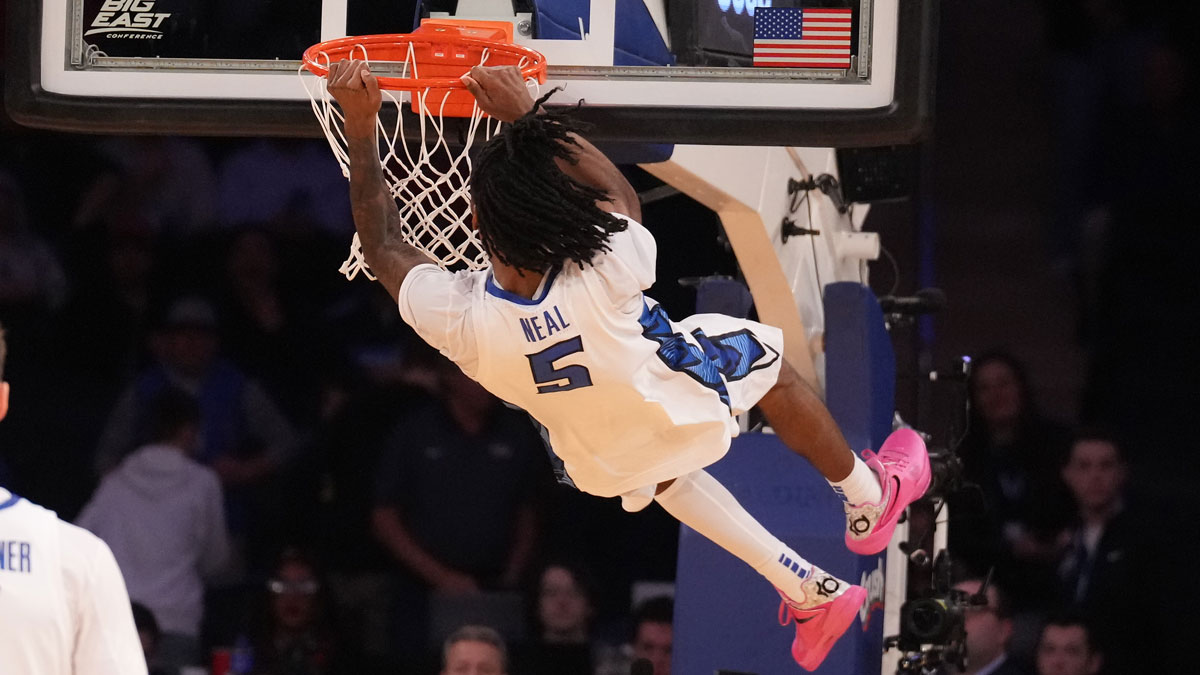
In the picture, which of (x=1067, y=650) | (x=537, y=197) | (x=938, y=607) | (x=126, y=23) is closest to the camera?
(x=537, y=197)

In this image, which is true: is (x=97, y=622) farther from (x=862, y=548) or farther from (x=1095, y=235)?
(x=1095, y=235)

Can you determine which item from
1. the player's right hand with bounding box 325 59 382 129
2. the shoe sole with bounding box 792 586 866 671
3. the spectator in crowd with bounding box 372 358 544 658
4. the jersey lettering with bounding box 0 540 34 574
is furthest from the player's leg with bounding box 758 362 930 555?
the spectator in crowd with bounding box 372 358 544 658

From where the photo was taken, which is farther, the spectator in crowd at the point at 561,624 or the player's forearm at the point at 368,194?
the spectator in crowd at the point at 561,624

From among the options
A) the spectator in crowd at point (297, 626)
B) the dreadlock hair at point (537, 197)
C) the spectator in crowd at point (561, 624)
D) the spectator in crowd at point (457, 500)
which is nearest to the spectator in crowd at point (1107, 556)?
the spectator in crowd at point (561, 624)

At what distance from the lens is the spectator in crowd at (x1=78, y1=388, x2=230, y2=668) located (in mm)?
7086

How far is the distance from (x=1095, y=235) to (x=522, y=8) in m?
4.64

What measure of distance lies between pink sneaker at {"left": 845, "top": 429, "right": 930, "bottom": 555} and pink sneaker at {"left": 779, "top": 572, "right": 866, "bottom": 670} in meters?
0.14

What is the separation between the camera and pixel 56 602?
287 centimetres

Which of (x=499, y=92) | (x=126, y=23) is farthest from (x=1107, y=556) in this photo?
(x=126, y=23)

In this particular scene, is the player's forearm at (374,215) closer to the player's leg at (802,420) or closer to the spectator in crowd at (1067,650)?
the player's leg at (802,420)

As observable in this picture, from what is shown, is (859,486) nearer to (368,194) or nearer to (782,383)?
(782,383)

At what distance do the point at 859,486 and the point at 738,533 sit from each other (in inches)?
14.3

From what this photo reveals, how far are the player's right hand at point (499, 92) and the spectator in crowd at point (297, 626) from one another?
401cm

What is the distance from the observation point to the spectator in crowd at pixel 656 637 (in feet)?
22.1
